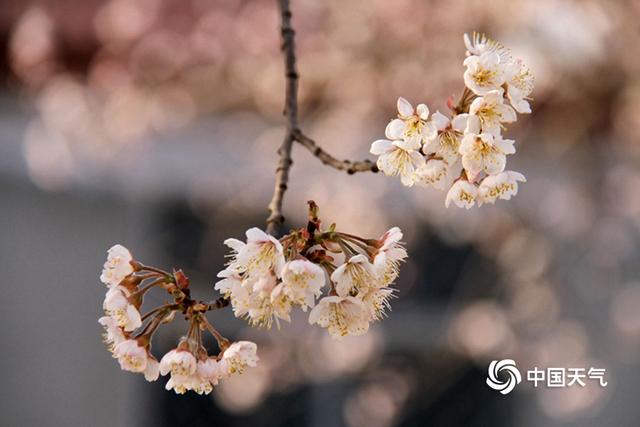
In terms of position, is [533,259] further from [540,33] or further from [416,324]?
[540,33]

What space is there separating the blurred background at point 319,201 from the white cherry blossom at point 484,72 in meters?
2.33

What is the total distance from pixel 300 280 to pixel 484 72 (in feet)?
1.03

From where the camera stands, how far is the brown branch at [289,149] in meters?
1.03

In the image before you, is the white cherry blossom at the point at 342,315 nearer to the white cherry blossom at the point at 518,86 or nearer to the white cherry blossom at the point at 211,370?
the white cherry blossom at the point at 211,370

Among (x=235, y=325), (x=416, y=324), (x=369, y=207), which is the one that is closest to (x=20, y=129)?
(x=235, y=325)

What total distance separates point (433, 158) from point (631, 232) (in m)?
2.88

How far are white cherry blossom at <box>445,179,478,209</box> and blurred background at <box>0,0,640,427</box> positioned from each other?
232 centimetres

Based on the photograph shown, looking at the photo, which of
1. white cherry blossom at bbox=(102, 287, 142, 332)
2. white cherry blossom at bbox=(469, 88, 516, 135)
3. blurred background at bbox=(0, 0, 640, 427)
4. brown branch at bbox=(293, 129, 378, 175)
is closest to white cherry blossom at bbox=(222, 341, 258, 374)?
white cherry blossom at bbox=(102, 287, 142, 332)

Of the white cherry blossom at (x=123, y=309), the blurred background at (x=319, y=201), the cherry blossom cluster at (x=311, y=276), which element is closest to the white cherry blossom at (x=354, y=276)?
the cherry blossom cluster at (x=311, y=276)

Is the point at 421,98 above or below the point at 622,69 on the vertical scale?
below

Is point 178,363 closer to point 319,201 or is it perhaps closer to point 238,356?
point 238,356

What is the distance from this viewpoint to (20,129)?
3.45 m

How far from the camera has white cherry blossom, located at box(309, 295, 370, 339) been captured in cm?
99

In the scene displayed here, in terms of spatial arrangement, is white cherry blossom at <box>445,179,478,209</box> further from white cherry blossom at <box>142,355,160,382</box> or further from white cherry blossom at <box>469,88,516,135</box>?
white cherry blossom at <box>142,355,160,382</box>
